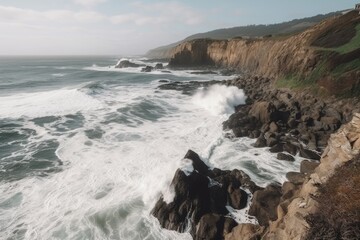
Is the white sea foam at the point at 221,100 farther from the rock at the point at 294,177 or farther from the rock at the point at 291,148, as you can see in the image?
the rock at the point at 294,177

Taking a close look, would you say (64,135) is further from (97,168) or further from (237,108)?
(237,108)

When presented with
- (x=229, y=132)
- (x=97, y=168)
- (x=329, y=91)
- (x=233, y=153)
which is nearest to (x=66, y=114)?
(x=97, y=168)

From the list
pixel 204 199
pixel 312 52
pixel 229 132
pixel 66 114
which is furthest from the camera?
pixel 66 114

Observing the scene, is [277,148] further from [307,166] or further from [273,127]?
[307,166]

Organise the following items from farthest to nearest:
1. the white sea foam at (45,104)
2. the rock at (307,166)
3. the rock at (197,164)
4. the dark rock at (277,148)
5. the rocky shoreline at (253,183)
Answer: the white sea foam at (45,104) → the dark rock at (277,148) → the rock at (197,164) → the rock at (307,166) → the rocky shoreline at (253,183)

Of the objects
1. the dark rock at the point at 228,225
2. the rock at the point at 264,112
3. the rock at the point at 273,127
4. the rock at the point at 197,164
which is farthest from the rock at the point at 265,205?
the rock at the point at 264,112

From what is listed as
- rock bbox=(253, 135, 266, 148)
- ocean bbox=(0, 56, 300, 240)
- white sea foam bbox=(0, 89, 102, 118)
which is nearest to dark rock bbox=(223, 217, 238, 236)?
ocean bbox=(0, 56, 300, 240)
